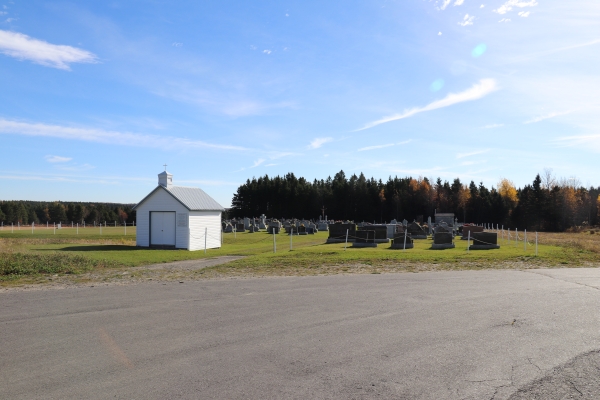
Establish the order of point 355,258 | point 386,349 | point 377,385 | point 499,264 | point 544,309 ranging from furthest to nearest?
point 355,258
point 499,264
point 544,309
point 386,349
point 377,385

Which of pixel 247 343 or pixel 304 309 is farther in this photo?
pixel 304 309

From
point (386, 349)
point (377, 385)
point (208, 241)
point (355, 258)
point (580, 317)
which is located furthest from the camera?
point (208, 241)

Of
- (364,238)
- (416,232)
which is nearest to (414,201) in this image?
(416,232)

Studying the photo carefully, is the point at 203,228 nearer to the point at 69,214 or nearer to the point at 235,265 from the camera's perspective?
the point at 235,265

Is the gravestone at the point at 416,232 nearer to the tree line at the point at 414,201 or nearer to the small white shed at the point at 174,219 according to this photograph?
the small white shed at the point at 174,219

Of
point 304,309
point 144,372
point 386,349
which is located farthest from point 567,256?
point 144,372

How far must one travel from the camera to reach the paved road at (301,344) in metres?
5.32

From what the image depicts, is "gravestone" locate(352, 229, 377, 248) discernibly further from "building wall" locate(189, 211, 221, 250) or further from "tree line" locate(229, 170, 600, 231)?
"tree line" locate(229, 170, 600, 231)

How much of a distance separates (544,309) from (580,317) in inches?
31.5

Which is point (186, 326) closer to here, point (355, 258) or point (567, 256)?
point (355, 258)

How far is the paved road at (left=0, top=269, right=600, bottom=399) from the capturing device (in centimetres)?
532

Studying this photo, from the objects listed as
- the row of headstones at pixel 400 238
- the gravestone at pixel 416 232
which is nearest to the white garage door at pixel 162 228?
the row of headstones at pixel 400 238

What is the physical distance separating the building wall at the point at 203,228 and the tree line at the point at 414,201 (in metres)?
58.9

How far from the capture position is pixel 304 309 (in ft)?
31.4
